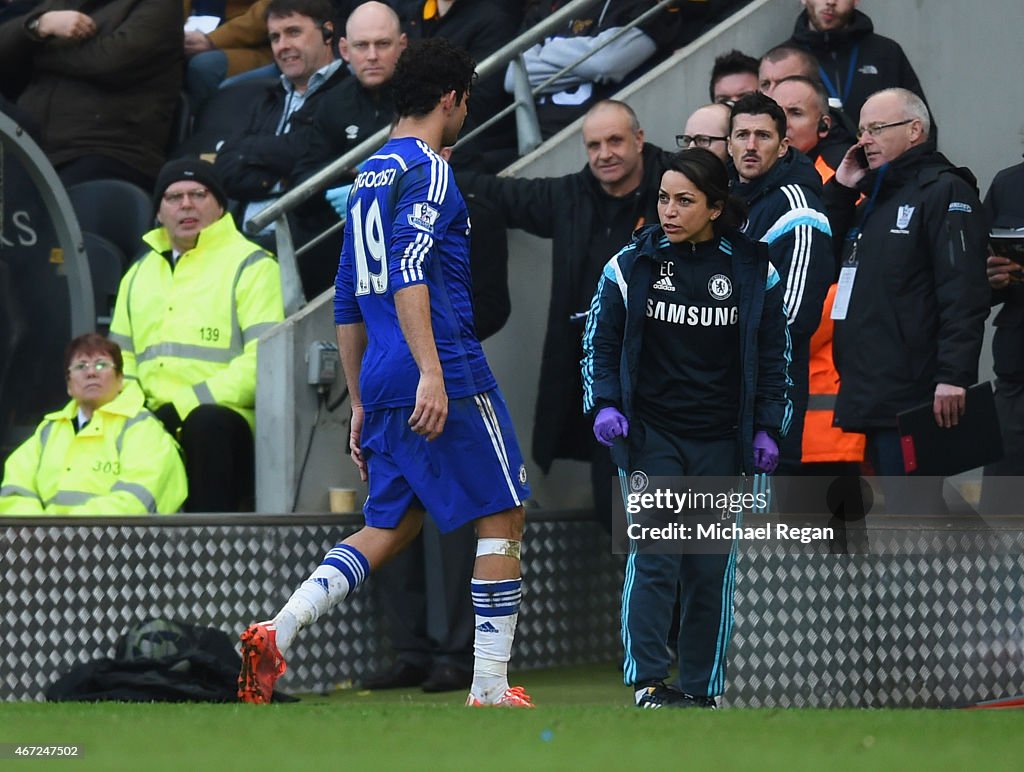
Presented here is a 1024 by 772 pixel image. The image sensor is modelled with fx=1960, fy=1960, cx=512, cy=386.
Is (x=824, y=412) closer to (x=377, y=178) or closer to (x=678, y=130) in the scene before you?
(x=678, y=130)

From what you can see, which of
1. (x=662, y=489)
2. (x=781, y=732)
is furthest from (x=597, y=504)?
(x=781, y=732)

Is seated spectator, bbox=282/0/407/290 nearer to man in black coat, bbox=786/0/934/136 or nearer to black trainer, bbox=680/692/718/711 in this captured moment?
man in black coat, bbox=786/0/934/136

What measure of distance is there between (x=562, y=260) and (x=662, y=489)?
216cm

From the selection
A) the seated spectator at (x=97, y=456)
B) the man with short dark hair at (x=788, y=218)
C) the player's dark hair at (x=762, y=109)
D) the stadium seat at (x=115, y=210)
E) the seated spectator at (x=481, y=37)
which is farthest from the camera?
the stadium seat at (x=115, y=210)

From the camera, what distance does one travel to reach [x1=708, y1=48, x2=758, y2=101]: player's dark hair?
353 inches

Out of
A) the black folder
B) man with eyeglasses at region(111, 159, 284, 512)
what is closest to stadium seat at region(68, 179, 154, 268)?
man with eyeglasses at region(111, 159, 284, 512)

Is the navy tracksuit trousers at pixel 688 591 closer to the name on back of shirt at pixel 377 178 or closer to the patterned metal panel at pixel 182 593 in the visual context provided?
the name on back of shirt at pixel 377 178

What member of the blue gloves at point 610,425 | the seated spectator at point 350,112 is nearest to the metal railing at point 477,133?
the seated spectator at point 350,112

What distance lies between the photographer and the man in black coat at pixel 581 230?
8445 mm

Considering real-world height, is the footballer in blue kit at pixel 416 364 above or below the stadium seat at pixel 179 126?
below

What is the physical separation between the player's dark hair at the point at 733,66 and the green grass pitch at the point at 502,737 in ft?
12.9

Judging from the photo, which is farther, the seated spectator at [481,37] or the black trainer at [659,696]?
the seated spectator at [481,37]

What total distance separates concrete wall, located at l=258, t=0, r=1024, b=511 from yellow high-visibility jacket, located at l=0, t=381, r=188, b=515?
51 centimetres

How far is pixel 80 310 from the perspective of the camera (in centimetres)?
1000
